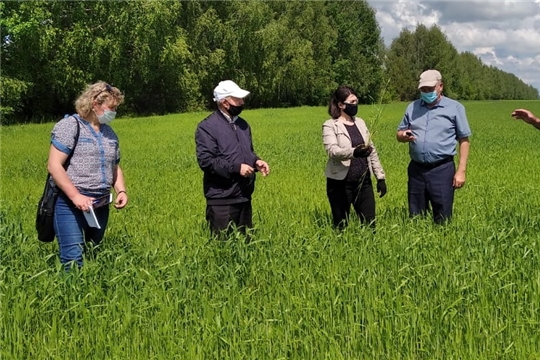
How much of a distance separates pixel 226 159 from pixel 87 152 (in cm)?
122

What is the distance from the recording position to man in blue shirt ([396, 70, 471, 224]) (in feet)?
18.6

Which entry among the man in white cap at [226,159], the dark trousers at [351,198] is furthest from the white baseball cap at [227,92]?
the dark trousers at [351,198]

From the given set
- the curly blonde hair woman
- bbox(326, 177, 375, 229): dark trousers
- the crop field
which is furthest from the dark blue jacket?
bbox(326, 177, 375, 229): dark trousers

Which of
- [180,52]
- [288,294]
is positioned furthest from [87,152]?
[180,52]

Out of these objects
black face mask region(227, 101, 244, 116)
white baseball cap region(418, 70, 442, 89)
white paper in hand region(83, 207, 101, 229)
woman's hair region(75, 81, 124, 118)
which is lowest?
white paper in hand region(83, 207, 101, 229)

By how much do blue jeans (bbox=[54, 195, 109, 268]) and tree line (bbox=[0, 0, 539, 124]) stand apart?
86.5 feet

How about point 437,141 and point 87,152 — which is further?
point 437,141

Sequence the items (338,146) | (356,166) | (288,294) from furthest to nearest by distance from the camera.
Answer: (356,166) < (338,146) < (288,294)

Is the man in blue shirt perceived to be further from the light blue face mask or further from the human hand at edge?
the human hand at edge

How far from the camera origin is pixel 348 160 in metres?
5.68

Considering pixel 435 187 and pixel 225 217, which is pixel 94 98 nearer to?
pixel 225 217

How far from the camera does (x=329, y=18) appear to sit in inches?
2611

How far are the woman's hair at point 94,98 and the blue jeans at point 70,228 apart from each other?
0.71m

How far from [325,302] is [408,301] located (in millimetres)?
551
